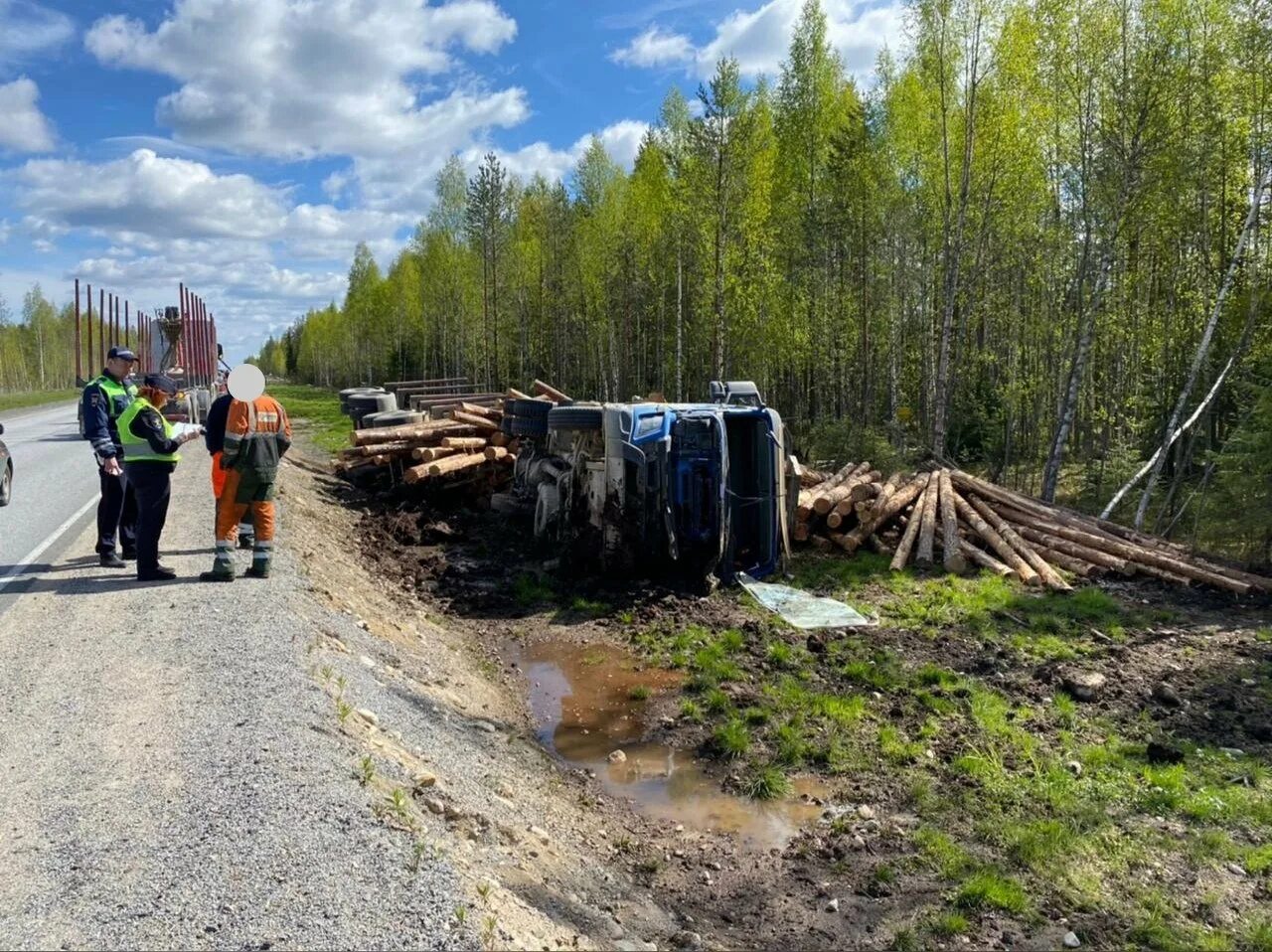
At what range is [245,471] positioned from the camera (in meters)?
7.11

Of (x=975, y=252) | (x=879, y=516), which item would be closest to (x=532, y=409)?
(x=879, y=516)

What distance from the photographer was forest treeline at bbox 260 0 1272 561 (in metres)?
15.0

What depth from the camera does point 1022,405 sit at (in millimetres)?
24438

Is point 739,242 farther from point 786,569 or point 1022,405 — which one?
point 786,569

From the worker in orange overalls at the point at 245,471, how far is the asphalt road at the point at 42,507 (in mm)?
1615

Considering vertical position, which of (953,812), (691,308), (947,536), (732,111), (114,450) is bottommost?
(953,812)

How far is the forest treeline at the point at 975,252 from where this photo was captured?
1497 cm

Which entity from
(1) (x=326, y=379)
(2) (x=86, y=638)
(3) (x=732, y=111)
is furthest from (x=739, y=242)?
(1) (x=326, y=379)

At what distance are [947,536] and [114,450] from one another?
974cm

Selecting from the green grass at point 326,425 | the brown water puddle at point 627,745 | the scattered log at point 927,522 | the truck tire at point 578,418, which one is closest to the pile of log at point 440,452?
the truck tire at point 578,418

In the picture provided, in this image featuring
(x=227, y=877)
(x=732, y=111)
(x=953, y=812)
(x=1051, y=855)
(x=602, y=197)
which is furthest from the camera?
(x=602, y=197)

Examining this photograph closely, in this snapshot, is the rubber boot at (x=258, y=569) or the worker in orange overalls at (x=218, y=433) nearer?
the worker in orange overalls at (x=218, y=433)

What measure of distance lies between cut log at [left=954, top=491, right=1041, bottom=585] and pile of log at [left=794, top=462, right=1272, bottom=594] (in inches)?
0.5

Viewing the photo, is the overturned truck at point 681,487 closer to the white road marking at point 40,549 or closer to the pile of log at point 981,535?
the pile of log at point 981,535
